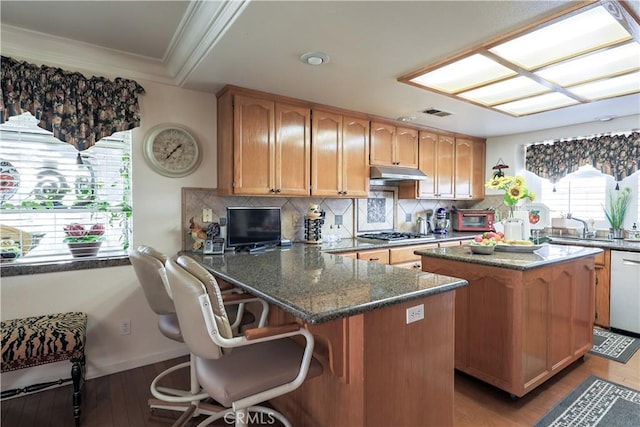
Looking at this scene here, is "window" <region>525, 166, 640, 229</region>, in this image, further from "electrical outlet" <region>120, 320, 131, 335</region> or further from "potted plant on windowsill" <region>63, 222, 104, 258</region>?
"potted plant on windowsill" <region>63, 222, 104, 258</region>

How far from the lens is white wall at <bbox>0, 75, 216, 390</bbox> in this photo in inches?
88.1

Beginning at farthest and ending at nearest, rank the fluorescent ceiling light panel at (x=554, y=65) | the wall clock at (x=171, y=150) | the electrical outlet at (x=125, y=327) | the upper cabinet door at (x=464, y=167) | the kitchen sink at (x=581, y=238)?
the upper cabinet door at (x=464, y=167), the kitchen sink at (x=581, y=238), the wall clock at (x=171, y=150), the electrical outlet at (x=125, y=327), the fluorescent ceiling light panel at (x=554, y=65)

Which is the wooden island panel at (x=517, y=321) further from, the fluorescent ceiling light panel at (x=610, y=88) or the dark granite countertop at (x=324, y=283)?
the fluorescent ceiling light panel at (x=610, y=88)

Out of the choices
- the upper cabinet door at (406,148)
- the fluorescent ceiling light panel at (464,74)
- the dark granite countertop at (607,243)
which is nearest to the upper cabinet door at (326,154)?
the upper cabinet door at (406,148)

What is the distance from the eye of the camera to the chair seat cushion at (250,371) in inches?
49.5

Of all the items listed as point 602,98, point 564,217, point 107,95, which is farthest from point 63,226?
point 564,217

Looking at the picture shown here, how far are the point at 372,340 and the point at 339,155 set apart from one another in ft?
7.55

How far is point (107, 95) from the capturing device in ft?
7.97

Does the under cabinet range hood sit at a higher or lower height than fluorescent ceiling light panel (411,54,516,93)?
lower

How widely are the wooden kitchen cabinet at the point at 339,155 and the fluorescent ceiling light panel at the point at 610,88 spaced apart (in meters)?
1.83

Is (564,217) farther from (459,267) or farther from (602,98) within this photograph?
(459,267)

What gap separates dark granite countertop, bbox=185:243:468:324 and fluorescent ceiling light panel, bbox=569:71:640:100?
7.13ft

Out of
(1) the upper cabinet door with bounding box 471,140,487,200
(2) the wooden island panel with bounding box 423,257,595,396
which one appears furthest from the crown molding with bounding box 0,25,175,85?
(1) the upper cabinet door with bounding box 471,140,487,200

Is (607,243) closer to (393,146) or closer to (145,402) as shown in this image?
(393,146)
